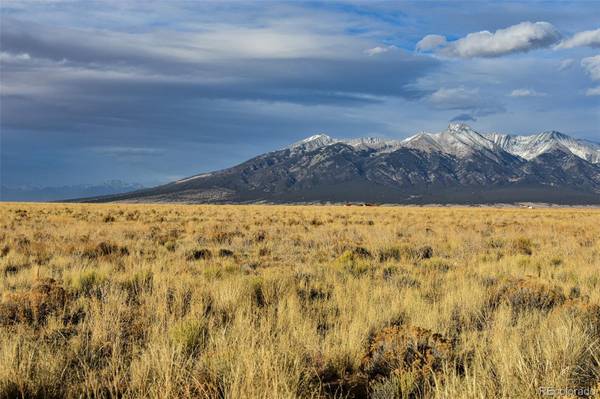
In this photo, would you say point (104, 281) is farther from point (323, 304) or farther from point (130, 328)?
point (323, 304)

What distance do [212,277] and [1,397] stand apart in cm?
572

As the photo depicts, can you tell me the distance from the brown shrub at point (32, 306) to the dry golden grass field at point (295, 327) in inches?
1.0

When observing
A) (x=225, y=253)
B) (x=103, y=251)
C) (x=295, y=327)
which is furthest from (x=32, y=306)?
(x=225, y=253)

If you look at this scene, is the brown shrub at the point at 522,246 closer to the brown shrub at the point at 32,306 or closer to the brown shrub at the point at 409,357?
the brown shrub at the point at 409,357

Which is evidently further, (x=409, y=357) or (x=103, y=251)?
(x=103, y=251)

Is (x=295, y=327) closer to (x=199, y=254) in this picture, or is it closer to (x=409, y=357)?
(x=409, y=357)

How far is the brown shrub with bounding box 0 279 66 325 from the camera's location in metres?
6.61

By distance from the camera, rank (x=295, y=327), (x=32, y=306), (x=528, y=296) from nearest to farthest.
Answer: (x=295, y=327) → (x=32, y=306) → (x=528, y=296)

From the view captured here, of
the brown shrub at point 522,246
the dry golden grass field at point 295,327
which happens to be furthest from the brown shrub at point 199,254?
the brown shrub at point 522,246

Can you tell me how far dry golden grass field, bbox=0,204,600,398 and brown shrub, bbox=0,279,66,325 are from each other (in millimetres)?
27

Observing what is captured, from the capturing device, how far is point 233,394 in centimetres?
382

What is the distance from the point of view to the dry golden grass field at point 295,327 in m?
4.23

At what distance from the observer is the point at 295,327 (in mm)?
6102

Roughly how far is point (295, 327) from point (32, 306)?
3.73 metres
